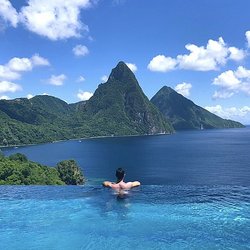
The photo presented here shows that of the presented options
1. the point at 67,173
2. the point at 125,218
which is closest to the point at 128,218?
the point at 125,218

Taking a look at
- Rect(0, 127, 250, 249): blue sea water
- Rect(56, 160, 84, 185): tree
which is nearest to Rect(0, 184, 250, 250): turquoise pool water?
Rect(0, 127, 250, 249): blue sea water

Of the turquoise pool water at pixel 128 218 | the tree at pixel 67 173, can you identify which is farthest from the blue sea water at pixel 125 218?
the tree at pixel 67 173

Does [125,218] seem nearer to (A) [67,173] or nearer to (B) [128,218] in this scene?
(B) [128,218]

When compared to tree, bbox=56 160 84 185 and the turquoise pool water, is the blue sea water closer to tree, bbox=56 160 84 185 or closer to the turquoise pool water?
the turquoise pool water

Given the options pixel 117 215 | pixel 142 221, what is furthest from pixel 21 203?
pixel 142 221

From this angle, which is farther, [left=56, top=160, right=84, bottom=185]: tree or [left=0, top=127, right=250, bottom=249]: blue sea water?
[left=56, top=160, right=84, bottom=185]: tree

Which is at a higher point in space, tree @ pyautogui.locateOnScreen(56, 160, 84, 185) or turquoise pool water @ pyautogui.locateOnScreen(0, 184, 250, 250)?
turquoise pool water @ pyautogui.locateOnScreen(0, 184, 250, 250)

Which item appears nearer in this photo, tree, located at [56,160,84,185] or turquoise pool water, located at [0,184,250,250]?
turquoise pool water, located at [0,184,250,250]

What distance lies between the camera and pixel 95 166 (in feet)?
467

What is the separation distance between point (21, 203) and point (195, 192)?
404 inches

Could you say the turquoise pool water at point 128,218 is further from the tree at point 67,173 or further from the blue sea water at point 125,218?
the tree at point 67,173

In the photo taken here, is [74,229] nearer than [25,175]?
Yes

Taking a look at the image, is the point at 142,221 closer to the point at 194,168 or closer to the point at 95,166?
the point at 194,168

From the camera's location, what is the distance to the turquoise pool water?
1426 centimetres
